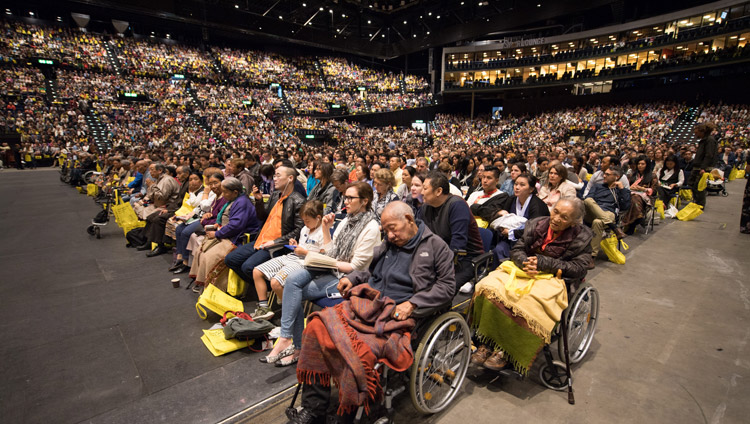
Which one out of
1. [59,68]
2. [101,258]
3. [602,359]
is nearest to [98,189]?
[101,258]

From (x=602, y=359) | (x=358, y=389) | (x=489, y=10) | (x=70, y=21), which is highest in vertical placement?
(x=489, y=10)

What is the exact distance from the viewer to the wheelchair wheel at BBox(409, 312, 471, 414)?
6.43 ft

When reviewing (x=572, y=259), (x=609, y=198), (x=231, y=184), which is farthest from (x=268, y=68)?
(x=572, y=259)

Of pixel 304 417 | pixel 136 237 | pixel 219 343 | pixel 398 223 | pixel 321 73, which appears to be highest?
pixel 321 73

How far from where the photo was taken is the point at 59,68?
21719 mm

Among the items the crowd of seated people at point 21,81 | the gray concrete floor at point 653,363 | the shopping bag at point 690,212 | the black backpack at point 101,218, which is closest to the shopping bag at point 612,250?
the gray concrete floor at point 653,363

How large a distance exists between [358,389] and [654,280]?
435 cm

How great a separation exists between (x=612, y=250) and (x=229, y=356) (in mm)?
4955

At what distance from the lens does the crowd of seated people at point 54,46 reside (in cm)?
2112

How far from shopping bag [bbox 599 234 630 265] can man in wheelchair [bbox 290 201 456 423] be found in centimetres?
383

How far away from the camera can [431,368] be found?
2.16 meters

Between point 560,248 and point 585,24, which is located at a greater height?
point 585,24

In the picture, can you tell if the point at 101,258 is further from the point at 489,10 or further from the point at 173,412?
the point at 489,10

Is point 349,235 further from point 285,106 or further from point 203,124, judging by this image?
point 285,106
